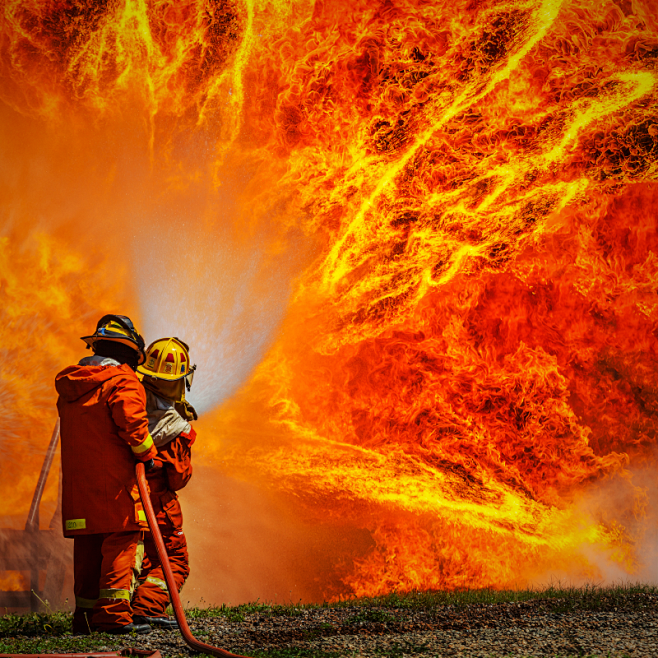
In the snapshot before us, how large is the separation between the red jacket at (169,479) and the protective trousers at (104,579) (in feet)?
A: 1.68

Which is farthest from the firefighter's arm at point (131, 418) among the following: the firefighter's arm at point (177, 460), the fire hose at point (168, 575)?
the firefighter's arm at point (177, 460)

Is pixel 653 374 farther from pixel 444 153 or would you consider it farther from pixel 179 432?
pixel 179 432

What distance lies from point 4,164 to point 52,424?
428 centimetres

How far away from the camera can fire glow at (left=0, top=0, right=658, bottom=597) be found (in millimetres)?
10180

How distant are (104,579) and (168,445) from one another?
1336 mm

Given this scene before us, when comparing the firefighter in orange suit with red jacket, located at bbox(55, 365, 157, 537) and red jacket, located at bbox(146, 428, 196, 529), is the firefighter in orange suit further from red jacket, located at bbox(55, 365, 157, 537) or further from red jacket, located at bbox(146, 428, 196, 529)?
red jacket, located at bbox(146, 428, 196, 529)

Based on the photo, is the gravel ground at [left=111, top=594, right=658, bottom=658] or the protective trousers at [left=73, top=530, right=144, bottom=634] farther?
the protective trousers at [left=73, top=530, right=144, bottom=634]

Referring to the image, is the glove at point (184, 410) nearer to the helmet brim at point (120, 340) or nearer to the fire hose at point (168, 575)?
the helmet brim at point (120, 340)

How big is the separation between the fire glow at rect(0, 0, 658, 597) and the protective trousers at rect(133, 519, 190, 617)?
4.07 metres

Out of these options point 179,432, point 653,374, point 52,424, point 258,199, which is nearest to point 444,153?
point 258,199

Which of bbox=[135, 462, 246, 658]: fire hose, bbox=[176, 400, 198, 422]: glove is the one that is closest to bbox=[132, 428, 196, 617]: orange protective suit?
bbox=[176, 400, 198, 422]: glove

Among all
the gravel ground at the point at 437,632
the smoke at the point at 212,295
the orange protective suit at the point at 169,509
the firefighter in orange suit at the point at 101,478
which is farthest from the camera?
the smoke at the point at 212,295

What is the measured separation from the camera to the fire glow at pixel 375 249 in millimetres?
10180

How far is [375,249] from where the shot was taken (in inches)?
437
